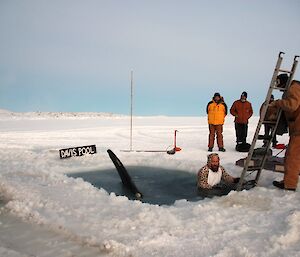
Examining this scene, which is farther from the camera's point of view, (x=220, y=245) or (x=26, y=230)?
(x=26, y=230)

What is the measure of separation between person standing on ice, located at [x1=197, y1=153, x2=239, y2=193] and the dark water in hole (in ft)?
0.99

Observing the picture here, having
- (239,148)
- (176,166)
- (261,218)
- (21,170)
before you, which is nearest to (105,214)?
(261,218)

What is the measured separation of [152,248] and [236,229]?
4.21 feet

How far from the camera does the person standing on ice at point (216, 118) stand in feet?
41.1

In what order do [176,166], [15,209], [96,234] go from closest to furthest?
[96,234]
[15,209]
[176,166]

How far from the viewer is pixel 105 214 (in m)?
5.48

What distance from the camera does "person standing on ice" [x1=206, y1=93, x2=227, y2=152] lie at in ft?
41.1

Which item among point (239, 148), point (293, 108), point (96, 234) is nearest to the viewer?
point (96, 234)

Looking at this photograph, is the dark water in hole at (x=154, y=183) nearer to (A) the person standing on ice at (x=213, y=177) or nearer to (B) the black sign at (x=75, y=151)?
(A) the person standing on ice at (x=213, y=177)

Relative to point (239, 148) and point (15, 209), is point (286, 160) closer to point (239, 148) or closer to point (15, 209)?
point (15, 209)

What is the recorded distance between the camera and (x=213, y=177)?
25.2ft

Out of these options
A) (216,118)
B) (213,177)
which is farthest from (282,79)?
(216,118)

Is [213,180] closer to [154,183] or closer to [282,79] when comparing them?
[154,183]

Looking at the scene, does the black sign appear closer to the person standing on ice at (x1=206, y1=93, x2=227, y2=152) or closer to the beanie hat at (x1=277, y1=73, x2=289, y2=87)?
the person standing on ice at (x1=206, y1=93, x2=227, y2=152)
